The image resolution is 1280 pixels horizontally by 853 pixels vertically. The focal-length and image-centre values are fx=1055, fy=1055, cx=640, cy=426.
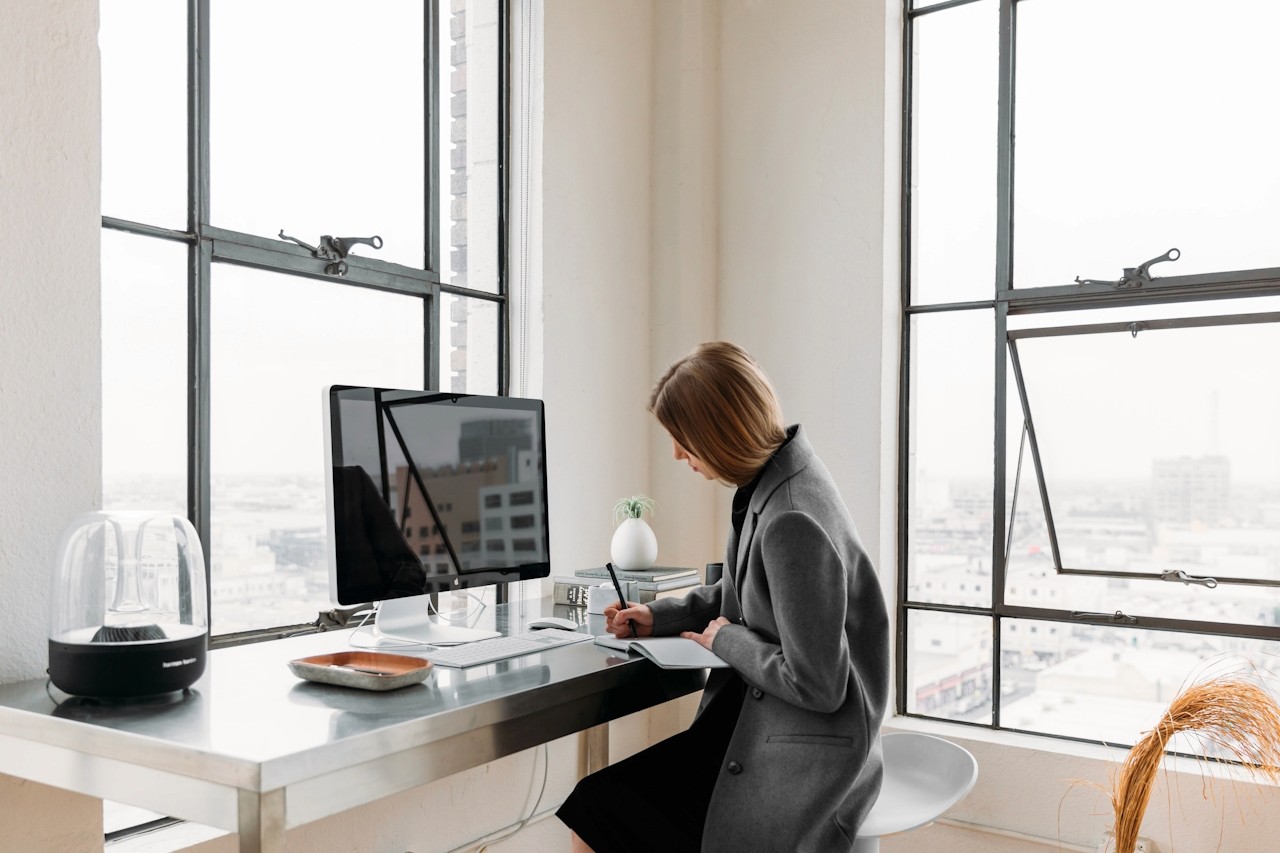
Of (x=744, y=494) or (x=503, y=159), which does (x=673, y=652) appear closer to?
(x=744, y=494)

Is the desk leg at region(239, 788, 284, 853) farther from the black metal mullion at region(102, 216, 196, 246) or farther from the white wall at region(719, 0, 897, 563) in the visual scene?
the white wall at region(719, 0, 897, 563)

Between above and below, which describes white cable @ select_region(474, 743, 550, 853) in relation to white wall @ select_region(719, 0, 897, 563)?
below

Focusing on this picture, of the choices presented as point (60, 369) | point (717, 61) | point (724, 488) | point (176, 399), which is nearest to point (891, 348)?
point (724, 488)

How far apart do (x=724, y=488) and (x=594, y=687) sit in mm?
1605

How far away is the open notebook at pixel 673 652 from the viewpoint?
1943 millimetres

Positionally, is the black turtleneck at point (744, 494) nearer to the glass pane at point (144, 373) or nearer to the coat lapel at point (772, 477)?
the coat lapel at point (772, 477)

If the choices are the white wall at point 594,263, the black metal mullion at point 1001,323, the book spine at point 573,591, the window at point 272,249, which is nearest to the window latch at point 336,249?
the window at point 272,249

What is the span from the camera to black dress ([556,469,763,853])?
1914mm

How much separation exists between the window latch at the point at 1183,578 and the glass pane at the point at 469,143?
79.7 inches

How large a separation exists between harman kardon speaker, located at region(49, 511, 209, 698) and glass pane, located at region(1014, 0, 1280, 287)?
2380 millimetres

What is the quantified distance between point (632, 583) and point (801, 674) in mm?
918

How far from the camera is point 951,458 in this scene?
319 cm

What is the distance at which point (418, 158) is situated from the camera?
9.40 feet

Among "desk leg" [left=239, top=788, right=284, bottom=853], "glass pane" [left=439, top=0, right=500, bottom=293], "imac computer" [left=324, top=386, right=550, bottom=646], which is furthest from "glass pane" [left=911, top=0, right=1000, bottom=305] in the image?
"desk leg" [left=239, top=788, right=284, bottom=853]
